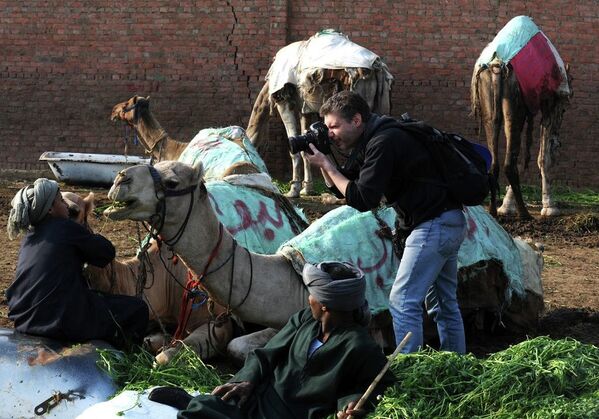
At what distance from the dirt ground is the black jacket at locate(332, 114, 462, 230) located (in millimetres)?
1439

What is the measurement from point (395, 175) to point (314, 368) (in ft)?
5.00

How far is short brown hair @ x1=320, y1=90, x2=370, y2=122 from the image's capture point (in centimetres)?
607

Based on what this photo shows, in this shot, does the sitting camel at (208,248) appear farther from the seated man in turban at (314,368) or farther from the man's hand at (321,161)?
the seated man in turban at (314,368)

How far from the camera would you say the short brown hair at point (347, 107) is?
607cm

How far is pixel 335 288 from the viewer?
16.4 ft

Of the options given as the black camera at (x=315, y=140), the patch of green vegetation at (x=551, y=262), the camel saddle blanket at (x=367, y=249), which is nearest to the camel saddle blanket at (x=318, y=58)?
the patch of green vegetation at (x=551, y=262)

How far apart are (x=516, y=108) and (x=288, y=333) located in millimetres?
9202

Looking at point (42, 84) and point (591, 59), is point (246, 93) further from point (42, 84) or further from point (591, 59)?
point (591, 59)

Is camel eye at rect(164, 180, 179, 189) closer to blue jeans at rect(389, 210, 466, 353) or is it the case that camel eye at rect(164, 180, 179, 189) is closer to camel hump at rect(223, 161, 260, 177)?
blue jeans at rect(389, 210, 466, 353)

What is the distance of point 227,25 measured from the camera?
670 inches

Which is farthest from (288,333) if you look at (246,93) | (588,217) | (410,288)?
(246,93)

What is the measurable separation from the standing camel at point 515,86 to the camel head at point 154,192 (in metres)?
7.97

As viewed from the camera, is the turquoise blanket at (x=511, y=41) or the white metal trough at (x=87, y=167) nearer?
the turquoise blanket at (x=511, y=41)

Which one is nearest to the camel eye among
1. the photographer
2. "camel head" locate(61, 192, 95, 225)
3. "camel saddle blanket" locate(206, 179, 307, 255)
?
the photographer
